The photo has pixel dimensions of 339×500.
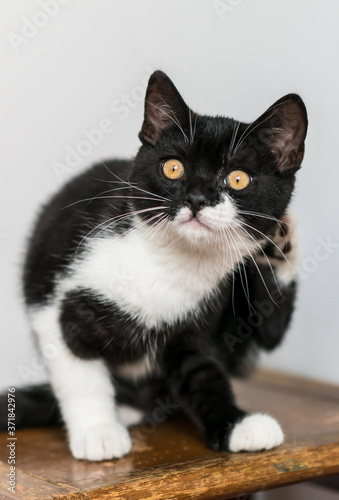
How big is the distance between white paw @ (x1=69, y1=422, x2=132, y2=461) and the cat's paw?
1.45ft

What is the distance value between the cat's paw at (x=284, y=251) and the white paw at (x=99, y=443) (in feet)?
1.45

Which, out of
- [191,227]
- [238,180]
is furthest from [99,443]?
[238,180]

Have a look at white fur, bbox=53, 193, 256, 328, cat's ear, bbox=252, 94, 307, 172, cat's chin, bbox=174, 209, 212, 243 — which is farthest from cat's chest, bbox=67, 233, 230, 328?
cat's ear, bbox=252, 94, 307, 172

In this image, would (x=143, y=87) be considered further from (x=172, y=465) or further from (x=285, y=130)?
(x=172, y=465)

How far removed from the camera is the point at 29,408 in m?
1.38

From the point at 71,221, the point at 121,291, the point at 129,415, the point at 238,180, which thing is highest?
the point at 238,180

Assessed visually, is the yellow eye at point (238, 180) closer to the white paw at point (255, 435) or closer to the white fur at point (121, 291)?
the white fur at point (121, 291)

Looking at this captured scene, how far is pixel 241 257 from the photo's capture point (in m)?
1.24

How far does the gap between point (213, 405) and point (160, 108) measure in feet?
1.87

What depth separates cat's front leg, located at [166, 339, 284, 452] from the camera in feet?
3.96

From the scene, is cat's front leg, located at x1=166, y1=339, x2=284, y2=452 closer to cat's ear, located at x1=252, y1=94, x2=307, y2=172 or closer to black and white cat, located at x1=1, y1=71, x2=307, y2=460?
black and white cat, located at x1=1, y1=71, x2=307, y2=460

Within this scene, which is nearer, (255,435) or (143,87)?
(255,435)

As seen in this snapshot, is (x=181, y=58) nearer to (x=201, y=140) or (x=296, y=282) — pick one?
(x=201, y=140)

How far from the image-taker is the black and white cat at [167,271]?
1123 millimetres
